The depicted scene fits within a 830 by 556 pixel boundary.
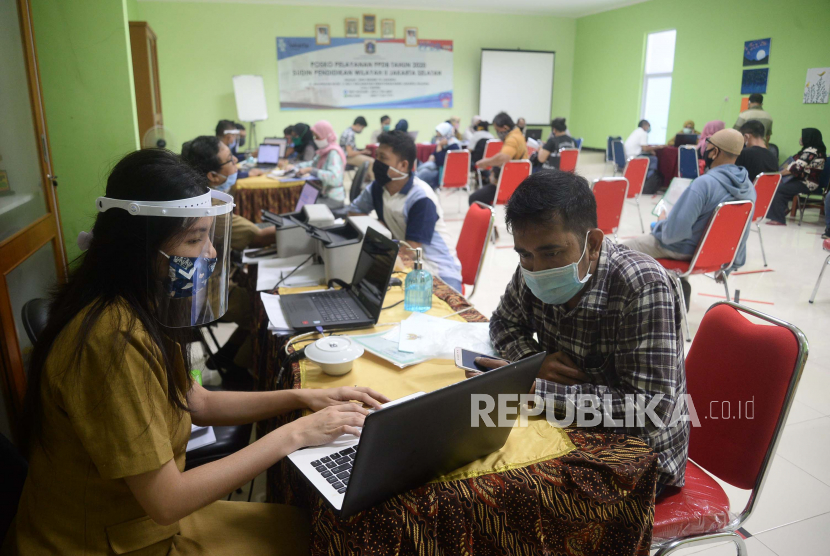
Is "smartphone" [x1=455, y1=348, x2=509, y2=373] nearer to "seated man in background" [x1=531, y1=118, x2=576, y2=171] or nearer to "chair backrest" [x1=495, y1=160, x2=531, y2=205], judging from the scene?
"chair backrest" [x1=495, y1=160, x2=531, y2=205]

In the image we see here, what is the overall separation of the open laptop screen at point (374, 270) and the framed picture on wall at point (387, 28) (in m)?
9.40

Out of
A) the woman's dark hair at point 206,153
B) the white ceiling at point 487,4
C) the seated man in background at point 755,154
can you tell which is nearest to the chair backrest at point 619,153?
the white ceiling at point 487,4

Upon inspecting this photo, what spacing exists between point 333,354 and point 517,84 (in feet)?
35.9

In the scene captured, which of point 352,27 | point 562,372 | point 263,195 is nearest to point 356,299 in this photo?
point 562,372

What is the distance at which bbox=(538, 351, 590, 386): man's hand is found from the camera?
128 centimetres

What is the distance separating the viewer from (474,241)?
2656 mm

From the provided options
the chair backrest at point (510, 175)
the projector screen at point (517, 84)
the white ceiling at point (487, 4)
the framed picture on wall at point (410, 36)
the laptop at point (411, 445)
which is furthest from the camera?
the projector screen at point (517, 84)

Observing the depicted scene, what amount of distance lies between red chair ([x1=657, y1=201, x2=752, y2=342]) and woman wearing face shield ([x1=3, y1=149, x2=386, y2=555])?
104 inches

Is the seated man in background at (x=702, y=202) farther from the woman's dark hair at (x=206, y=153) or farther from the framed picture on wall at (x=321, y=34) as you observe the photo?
the framed picture on wall at (x=321, y=34)

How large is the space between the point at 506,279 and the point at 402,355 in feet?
10.1

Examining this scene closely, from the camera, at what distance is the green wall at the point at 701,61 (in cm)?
723

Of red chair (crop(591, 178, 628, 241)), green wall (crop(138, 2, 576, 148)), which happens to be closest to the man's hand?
red chair (crop(591, 178, 628, 241))

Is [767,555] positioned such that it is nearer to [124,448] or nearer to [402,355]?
[402,355]

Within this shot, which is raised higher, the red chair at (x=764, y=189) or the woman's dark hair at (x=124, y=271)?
the woman's dark hair at (x=124, y=271)
